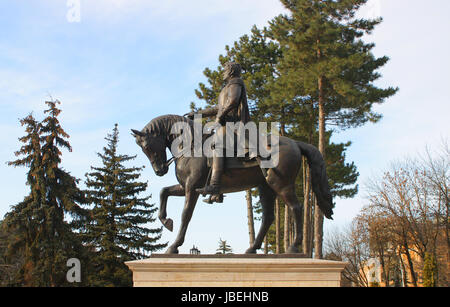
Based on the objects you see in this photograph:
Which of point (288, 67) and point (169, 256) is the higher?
point (288, 67)

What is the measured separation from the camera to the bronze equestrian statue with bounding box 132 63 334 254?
23.7 feet

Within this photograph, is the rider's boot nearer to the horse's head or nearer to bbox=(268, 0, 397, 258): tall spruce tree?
the horse's head

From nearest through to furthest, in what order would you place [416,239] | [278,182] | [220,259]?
[220,259] → [278,182] → [416,239]

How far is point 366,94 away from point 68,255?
16.0m

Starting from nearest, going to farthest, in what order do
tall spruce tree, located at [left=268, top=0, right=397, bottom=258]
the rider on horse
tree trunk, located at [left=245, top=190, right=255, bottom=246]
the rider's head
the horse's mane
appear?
1. the rider on horse
2. the horse's mane
3. the rider's head
4. tall spruce tree, located at [left=268, top=0, right=397, bottom=258]
5. tree trunk, located at [left=245, top=190, right=255, bottom=246]

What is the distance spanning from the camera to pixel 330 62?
18.6 m

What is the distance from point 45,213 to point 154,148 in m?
15.6

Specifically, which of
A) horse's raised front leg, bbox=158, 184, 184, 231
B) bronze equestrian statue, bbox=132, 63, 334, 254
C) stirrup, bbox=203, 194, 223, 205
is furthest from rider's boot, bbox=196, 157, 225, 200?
horse's raised front leg, bbox=158, 184, 184, 231

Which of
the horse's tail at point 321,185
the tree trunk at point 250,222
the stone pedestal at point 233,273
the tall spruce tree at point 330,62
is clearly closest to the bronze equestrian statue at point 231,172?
the horse's tail at point 321,185

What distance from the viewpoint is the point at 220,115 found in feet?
24.9

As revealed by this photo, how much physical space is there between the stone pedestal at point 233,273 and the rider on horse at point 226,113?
50.0 inches
